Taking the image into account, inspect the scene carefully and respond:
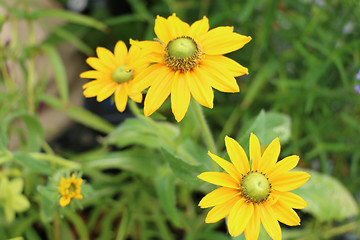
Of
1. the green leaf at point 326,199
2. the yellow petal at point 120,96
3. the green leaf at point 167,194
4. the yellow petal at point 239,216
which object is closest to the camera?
the yellow petal at point 239,216

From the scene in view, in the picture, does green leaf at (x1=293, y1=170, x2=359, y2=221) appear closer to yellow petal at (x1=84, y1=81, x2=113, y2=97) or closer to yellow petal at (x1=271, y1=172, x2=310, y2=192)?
yellow petal at (x1=271, y1=172, x2=310, y2=192)

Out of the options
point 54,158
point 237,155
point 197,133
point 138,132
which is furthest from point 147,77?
point 197,133

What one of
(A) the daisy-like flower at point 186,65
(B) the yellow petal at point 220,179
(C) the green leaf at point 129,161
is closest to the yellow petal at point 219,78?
(A) the daisy-like flower at point 186,65

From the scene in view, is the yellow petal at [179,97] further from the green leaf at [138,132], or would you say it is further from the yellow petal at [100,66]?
the green leaf at [138,132]

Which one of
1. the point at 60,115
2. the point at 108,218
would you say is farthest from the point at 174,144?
the point at 60,115

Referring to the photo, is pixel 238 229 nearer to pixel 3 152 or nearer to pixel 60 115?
pixel 3 152

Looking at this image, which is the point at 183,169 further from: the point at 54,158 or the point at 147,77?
the point at 54,158
